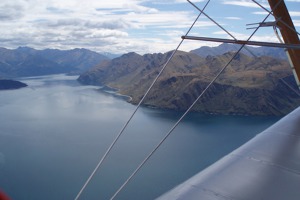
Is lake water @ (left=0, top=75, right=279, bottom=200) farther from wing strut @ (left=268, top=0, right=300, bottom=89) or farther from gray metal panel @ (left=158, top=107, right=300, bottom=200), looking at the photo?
gray metal panel @ (left=158, top=107, right=300, bottom=200)

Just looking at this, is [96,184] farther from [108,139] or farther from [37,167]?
[108,139]

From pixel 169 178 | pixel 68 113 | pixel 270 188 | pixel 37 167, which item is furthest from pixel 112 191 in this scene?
pixel 68 113

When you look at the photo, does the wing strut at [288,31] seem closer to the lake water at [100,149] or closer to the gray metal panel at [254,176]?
the gray metal panel at [254,176]

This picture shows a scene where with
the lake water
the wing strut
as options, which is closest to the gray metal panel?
the wing strut

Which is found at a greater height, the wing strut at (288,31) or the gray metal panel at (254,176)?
the wing strut at (288,31)

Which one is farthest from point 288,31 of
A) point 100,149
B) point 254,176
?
point 100,149

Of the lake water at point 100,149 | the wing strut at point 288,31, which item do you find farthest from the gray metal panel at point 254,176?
the lake water at point 100,149

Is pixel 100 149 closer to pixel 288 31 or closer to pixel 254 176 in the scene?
pixel 288 31
